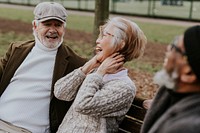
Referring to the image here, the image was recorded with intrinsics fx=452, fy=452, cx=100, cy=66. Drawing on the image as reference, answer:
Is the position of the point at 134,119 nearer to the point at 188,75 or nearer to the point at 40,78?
the point at 40,78

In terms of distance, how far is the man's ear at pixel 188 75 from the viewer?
2008 millimetres

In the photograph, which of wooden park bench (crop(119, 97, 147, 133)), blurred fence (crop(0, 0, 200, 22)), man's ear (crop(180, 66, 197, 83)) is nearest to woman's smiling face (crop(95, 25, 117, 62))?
wooden park bench (crop(119, 97, 147, 133))

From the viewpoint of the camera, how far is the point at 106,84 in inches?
118

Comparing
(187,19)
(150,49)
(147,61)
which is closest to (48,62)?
(147,61)

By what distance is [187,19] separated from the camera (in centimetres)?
2183

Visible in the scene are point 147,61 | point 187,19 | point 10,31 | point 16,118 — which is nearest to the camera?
point 16,118

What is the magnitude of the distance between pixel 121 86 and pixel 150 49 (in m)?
9.43

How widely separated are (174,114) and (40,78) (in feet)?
5.67

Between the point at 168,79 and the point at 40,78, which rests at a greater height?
the point at 168,79

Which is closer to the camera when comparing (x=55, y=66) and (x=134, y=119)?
(x=134, y=119)

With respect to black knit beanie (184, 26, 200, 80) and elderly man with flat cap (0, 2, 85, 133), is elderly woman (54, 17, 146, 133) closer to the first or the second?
elderly man with flat cap (0, 2, 85, 133)

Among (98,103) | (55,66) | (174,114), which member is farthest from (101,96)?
(174,114)

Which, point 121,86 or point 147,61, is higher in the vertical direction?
point 121,86

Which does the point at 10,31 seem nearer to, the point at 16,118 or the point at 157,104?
the point at 16,118
